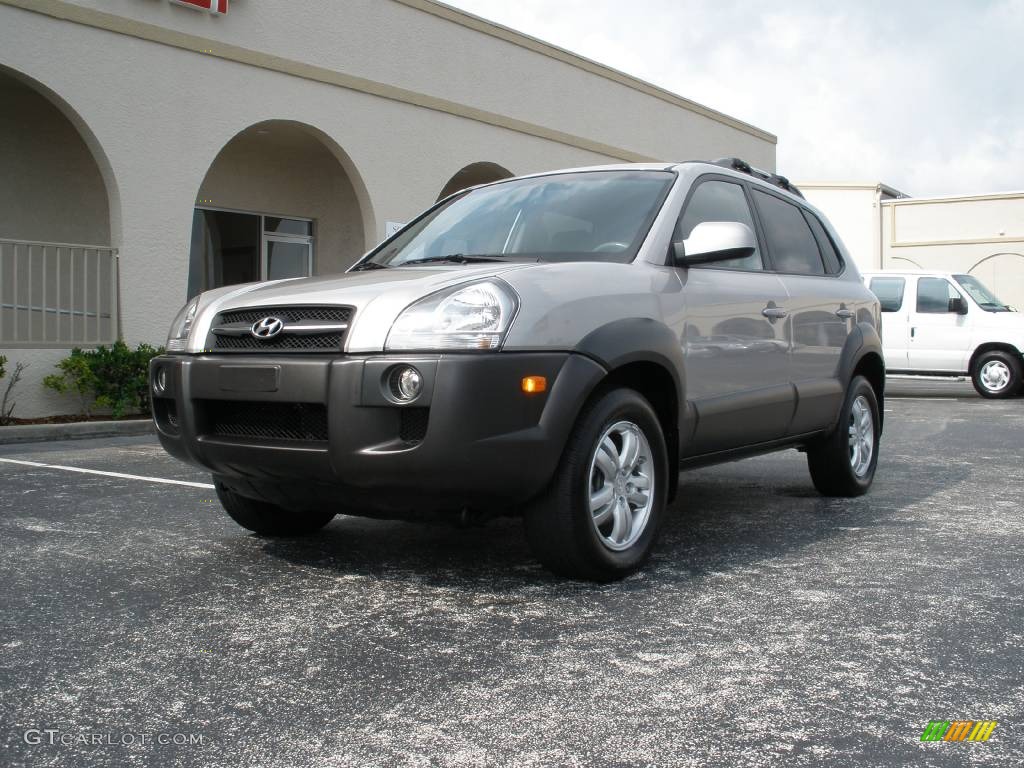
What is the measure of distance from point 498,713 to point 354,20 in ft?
44.2

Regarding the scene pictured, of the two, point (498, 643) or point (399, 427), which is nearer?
point (498, 643)

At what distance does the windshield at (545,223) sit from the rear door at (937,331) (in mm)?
12568

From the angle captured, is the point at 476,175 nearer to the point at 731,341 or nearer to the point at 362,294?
the point at 731,341

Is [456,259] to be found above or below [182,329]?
above

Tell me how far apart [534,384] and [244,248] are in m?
12.8

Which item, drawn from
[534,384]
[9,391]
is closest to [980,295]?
[9,391]

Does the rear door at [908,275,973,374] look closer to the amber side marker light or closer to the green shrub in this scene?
the green shrub

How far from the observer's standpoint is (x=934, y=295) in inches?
655

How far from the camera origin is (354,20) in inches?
583

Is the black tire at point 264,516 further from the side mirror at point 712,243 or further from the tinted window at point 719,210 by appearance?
the tinted window at point 719,210

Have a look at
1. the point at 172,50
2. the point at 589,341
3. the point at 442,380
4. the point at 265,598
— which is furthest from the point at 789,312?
the point at 172,50

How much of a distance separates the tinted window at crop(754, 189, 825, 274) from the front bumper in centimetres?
218

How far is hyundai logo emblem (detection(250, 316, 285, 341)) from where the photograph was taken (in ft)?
13.4

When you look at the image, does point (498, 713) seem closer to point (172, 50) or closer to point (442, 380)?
point (442, 380)
